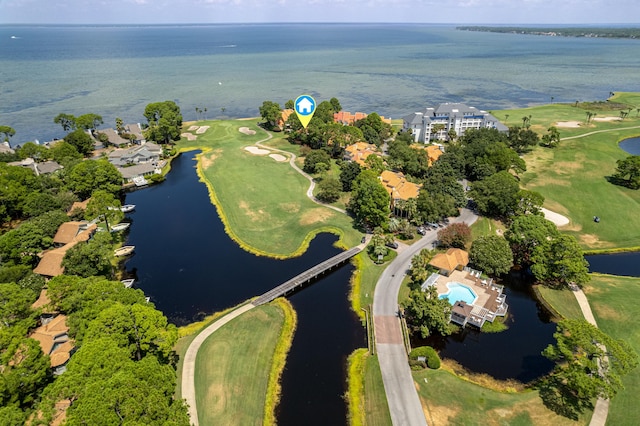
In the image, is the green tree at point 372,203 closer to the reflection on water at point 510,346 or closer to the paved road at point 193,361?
the reflection on water at point 510,346

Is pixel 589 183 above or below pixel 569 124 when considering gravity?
below

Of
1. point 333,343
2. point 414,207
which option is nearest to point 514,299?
point 414,207

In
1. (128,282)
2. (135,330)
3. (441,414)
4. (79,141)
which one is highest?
(79,141)

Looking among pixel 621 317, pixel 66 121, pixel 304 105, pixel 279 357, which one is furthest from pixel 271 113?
pixel 621 317

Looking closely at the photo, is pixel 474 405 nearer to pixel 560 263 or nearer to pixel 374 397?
pixel 374 397

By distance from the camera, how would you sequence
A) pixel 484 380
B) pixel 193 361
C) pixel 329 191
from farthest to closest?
pixel 329 191 → pixel 193 361 → pixel 484 380

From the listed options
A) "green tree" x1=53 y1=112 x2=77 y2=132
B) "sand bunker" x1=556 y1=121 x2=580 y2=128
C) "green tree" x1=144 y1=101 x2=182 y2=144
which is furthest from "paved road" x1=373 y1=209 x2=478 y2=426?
"green tree" x1=53 y1=112 x2=77 y2=132

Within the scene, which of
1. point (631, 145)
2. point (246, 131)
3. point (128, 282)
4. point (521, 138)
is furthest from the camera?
point (246, 131)

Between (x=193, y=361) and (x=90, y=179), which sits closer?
(x=193, y=361)

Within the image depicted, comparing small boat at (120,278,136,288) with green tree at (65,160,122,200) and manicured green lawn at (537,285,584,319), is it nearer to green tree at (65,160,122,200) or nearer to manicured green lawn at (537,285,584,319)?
green tree at (65,160,122,200)
